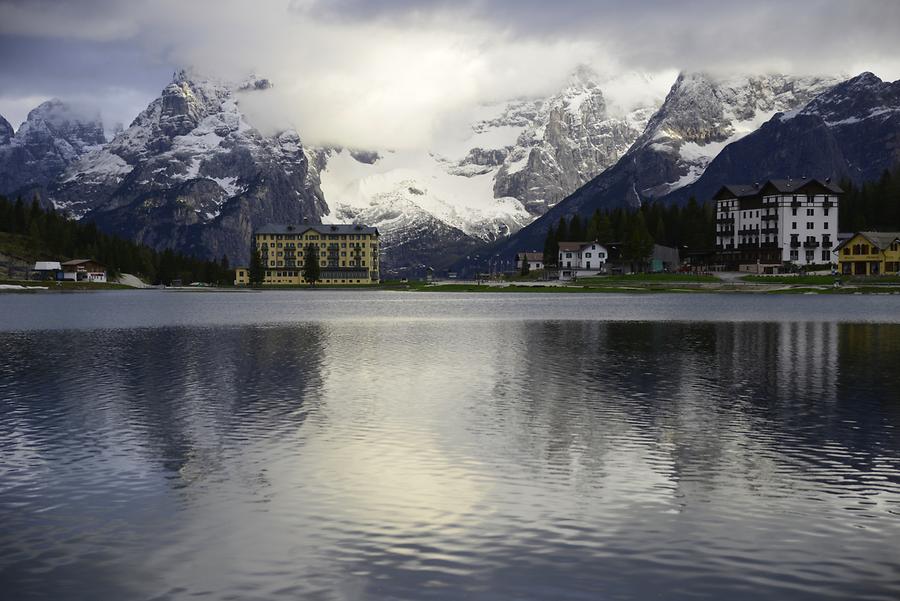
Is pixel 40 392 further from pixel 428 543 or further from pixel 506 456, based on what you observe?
pixel 428 543

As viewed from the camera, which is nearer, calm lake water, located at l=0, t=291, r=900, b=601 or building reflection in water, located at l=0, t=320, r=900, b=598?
calm lake water, located at l=0, t=291, r=900, b=601

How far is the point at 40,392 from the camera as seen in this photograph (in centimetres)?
5197

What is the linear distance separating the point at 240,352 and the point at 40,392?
1021 inches

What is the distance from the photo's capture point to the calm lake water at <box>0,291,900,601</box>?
21328 mm

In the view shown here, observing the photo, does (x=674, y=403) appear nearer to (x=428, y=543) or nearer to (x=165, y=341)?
(x=428, y=543)

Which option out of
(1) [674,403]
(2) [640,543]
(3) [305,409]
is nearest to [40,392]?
(3) [305,409]

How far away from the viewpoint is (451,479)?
30.8 metres

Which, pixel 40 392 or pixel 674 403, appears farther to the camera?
pixel 40 392

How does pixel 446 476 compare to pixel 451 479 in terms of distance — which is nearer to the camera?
pixel 451 479

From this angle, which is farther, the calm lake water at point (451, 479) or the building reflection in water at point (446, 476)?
the building reflection in water at point (446, 476)

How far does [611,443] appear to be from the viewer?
3666cm

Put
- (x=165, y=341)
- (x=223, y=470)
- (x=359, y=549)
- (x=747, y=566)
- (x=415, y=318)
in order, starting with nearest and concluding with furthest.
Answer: (x=747, y=566)
(x=359, y=549)
(x=223, y=470)
(x=165, y=341)
(x=415, y=318)

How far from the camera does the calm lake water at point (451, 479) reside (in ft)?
70.0

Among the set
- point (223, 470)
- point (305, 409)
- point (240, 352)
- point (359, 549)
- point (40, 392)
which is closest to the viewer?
point (359, 549)
